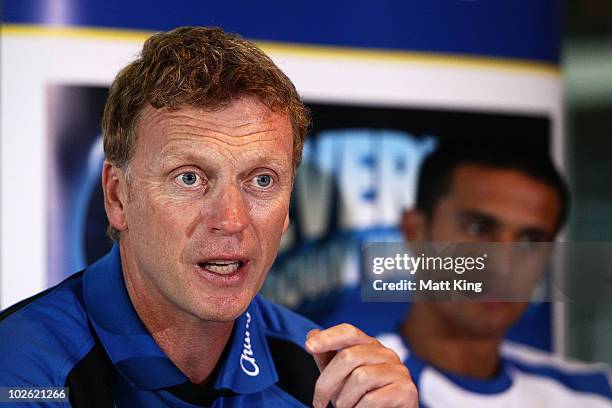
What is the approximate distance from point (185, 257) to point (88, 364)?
24cm

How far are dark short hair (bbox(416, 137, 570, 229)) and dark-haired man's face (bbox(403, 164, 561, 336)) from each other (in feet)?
0.04

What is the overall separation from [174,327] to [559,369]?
113cm

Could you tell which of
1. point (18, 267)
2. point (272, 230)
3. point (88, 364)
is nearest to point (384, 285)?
point (272, 230)

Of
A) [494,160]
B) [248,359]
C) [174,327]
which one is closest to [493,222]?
[494,160]

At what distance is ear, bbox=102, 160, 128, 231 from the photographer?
1.48m

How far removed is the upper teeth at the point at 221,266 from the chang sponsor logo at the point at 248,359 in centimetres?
24

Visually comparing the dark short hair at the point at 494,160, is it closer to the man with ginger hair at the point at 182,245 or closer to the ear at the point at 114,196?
the man with ginger hair at the point at 182,245

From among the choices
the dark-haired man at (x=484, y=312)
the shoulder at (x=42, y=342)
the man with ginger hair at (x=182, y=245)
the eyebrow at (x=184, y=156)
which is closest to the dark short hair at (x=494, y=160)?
the dark-haired man at (x=484, y=312)

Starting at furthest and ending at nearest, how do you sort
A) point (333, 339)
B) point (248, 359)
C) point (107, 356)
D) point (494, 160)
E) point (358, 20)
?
point (494, 160), point (358, 20), point (248, 359), point (107, 356), point (333, 339)

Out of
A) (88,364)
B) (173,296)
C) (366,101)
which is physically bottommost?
(88,364)

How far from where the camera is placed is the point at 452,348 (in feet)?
7.05

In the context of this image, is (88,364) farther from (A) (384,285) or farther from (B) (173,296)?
(A) (384,285)

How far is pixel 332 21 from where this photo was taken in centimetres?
204

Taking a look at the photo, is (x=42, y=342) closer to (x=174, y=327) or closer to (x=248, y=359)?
(x=174, y=327)
